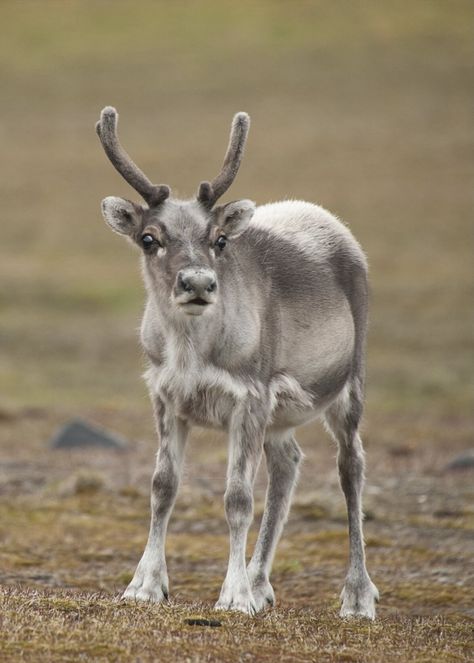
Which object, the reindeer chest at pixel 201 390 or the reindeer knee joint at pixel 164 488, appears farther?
the reindeer knee joint at pixel 164 488

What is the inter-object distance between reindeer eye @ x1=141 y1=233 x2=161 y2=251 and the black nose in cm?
71

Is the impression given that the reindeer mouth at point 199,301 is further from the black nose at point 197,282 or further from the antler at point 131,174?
the antler at point 131,174

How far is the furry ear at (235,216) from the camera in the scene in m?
10.9

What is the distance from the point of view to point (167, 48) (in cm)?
9744

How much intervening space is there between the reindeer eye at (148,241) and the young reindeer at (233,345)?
1cm

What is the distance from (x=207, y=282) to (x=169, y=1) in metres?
104

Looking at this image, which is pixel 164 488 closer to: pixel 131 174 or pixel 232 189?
pixel 131 174

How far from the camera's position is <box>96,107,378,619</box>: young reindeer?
34.4 feet

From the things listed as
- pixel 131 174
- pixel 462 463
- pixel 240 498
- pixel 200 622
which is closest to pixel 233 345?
pixel 240 498

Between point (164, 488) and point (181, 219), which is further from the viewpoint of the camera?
point (164, 488)

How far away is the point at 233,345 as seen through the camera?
423 inches

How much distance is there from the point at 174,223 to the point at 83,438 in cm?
1360

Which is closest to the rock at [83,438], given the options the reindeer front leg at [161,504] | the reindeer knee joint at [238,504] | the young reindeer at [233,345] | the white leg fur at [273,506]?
the white leg fur at [273,506]

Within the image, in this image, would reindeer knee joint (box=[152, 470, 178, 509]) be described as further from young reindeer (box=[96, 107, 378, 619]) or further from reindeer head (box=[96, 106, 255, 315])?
reindeer head (box=[96, 106, 255, 315])
